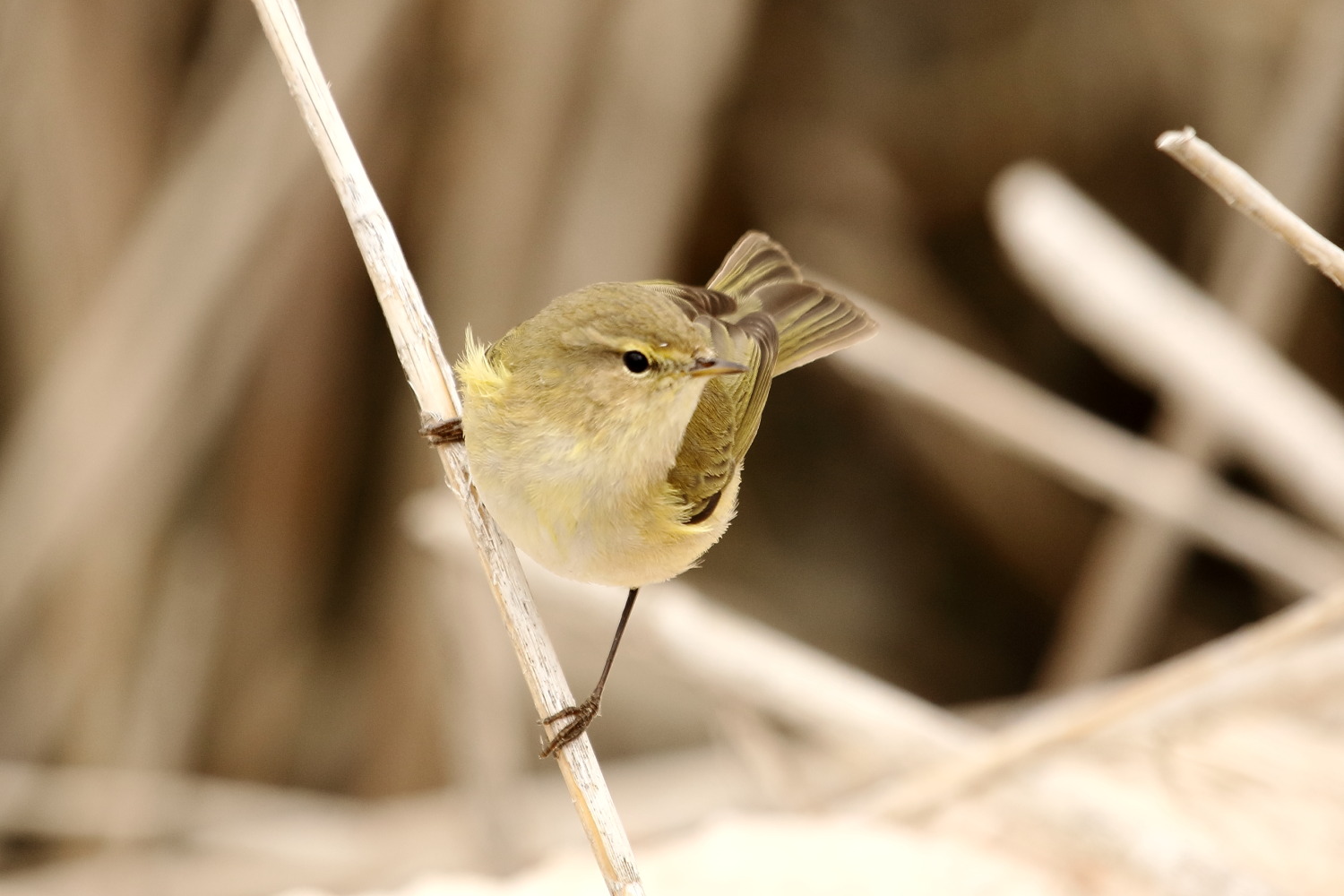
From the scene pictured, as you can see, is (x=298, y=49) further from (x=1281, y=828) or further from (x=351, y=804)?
(x=351, y=804)

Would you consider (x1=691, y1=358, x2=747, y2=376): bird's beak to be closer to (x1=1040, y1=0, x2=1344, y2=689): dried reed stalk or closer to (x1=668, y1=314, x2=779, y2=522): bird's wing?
(x1=668, y1=314, x2=779, y2=522): bird's wing

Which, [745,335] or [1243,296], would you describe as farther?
[1243,296]

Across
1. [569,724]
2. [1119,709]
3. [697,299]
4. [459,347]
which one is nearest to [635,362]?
[697,299]

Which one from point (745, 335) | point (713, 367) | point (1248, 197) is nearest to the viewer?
point (1248, 197)

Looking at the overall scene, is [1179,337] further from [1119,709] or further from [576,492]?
[576,492]

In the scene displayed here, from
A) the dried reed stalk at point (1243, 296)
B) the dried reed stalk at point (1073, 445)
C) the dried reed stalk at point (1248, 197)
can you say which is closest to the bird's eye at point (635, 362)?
the dried reed stalk at point (1248, 197)
